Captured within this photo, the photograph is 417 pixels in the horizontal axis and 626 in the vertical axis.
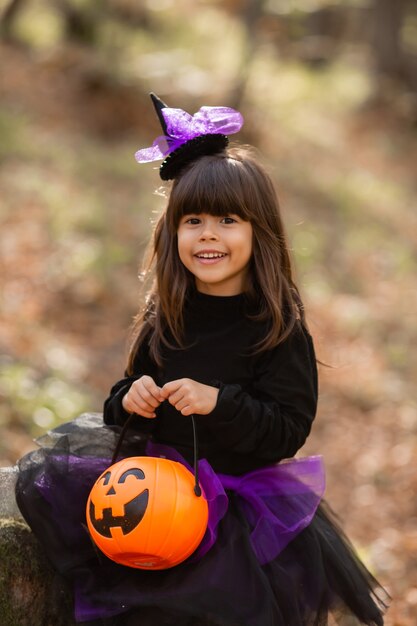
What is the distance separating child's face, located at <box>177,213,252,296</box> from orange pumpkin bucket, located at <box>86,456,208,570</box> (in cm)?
70

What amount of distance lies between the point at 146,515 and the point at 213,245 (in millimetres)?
923

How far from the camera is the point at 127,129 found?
11445 mm

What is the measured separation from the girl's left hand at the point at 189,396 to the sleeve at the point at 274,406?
39 mm

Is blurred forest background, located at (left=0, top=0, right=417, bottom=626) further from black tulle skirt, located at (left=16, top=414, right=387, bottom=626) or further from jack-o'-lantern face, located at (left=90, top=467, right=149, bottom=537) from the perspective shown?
jack-o'-lantern face, located at (left=90, top=467, right=149, bottom=537)

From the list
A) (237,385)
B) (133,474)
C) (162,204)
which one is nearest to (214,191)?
(237,385)

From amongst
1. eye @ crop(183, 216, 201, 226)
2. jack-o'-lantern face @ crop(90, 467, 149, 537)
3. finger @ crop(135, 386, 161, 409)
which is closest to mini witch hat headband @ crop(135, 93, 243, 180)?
eye @ crop(183, 216, 201, 226)

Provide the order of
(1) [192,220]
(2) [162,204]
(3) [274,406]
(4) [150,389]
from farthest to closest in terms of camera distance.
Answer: (2) [162,204]
(1) [192,220]
(3) [274,406]
(4) [150,389]

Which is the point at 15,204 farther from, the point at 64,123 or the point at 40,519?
the point at 40,519

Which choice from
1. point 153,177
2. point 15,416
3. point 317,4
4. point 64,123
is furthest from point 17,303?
point 317,4

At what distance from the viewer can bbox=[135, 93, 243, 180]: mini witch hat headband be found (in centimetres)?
277

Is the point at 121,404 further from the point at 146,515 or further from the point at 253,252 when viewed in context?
the point at 253,252

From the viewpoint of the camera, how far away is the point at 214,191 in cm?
265

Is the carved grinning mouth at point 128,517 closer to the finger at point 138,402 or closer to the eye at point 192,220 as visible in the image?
the finger at point 138,402

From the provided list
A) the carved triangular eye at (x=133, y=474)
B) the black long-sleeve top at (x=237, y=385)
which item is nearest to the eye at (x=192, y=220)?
the black long-sleeve top at (x=237, y=385)
